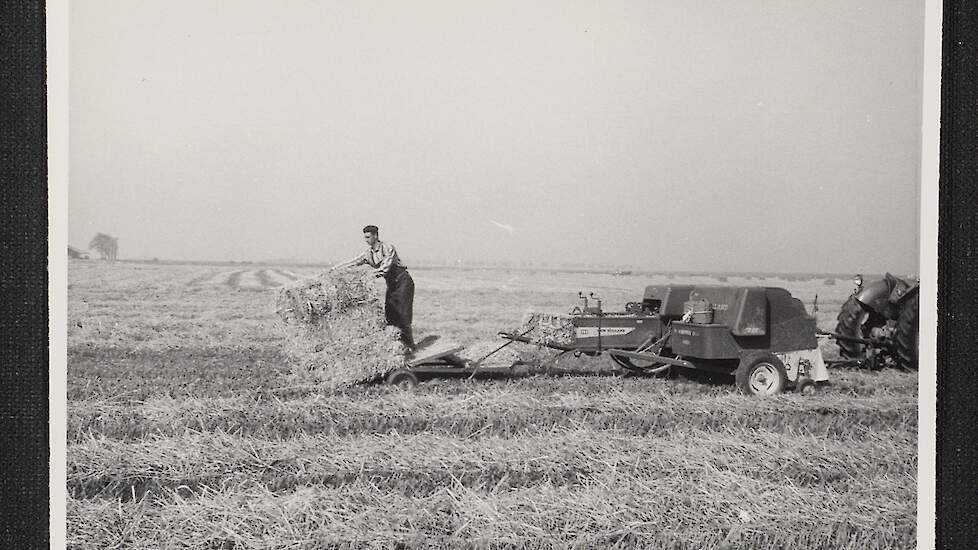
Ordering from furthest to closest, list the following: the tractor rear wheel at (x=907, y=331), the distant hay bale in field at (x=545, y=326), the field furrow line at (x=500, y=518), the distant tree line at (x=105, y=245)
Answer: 1. the tractor rear wheel at (x=907, y=331)
2. the distant hay bale in field at (x=545, y=326)
3. the distant tree line at (x=105, y=245)
4. the field furrow line at (x=500, y=518)

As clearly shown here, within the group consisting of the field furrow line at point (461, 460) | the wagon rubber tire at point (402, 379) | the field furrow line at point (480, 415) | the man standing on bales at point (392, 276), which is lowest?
the field furrow line at point (461, 460)

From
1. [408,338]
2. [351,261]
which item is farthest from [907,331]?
[351,261]

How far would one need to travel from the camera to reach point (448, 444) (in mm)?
3715

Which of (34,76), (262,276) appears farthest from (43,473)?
(34,76)

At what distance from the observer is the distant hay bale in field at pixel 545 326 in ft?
15.2

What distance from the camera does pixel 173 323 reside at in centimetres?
471

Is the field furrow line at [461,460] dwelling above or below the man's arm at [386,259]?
below

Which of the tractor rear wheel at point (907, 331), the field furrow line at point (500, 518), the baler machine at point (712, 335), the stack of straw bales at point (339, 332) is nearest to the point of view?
the field furrow line at point (500, 518)

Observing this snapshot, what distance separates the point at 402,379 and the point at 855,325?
139 inches

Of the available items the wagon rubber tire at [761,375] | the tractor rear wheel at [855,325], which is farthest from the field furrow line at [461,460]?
the tractor rear wheel at [855,325]

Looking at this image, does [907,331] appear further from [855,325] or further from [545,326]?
[545,326]

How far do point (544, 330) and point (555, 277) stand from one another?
23.1 inches

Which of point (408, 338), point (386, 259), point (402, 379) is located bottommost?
point (402, 379)

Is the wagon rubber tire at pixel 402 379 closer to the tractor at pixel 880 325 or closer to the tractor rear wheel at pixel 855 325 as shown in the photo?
the tractor at pixel 880 325
